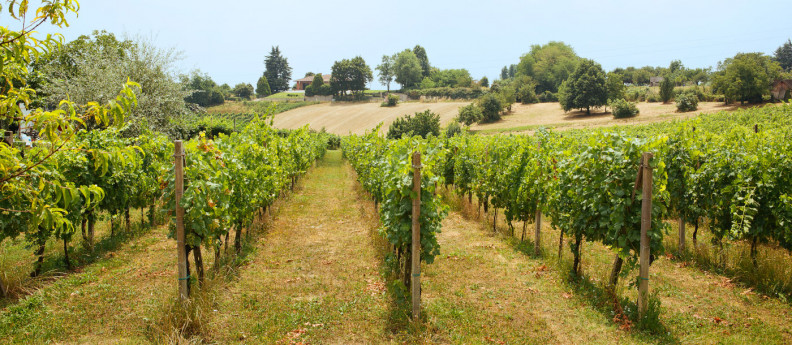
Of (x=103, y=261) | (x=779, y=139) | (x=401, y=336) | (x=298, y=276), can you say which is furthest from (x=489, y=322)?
(x=103, y=261)

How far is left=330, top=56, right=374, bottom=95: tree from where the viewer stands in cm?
8556

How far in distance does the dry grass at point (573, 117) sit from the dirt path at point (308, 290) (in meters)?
39.4

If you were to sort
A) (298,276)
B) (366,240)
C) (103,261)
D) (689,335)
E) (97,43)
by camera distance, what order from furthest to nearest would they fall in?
(97,43) → (366,240) → (103,261) → (298,276) → (689,335)

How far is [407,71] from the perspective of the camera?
10325cm

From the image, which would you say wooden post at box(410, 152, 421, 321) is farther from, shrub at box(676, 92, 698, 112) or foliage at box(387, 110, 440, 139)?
shrub at box(676, 92, 698, 112)

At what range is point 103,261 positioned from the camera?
25.5ft

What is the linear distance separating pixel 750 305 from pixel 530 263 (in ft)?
10.3

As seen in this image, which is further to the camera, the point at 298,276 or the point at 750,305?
the point at 298,276

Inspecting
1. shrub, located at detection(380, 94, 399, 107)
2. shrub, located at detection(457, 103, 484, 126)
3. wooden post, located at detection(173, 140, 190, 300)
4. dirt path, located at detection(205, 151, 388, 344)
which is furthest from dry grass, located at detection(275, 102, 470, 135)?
wooden post, located at detection(173, 140, 190, 300)

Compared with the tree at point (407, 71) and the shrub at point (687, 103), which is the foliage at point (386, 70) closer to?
the tree at point (407, 71)

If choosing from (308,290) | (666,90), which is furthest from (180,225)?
(666,90)

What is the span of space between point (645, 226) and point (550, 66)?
311ft

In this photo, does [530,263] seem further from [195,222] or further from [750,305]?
[195,222]

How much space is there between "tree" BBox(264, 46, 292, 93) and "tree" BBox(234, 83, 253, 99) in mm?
13934
